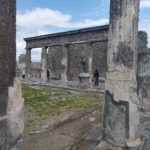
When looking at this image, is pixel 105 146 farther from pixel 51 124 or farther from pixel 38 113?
pixel 38 113

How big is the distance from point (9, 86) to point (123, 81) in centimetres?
218

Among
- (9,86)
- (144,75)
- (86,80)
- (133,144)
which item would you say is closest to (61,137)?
(133,144)

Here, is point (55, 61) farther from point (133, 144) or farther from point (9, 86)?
point (9, 86)

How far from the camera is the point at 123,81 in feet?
9.07

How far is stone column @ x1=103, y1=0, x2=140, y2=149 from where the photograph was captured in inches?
107

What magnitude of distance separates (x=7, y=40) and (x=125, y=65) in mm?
2224

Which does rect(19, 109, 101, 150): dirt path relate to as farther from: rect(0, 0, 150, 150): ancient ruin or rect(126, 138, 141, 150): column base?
rect(126, 138, 141, 150): column base

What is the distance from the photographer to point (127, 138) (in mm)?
2686

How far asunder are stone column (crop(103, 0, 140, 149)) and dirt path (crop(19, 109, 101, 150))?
0.91 metres

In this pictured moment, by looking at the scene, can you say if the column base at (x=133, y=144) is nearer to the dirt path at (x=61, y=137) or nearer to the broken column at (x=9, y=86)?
the dirt path at (x=61, y=137)

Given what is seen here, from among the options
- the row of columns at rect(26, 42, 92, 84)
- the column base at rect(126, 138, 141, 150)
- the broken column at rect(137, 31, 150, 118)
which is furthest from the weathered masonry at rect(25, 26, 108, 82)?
the column base at rect(126, 138, 141, 150)

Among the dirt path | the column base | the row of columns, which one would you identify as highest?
the row of columns

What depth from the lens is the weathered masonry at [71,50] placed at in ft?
37.9

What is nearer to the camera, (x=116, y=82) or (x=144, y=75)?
(x=116, y=82)
